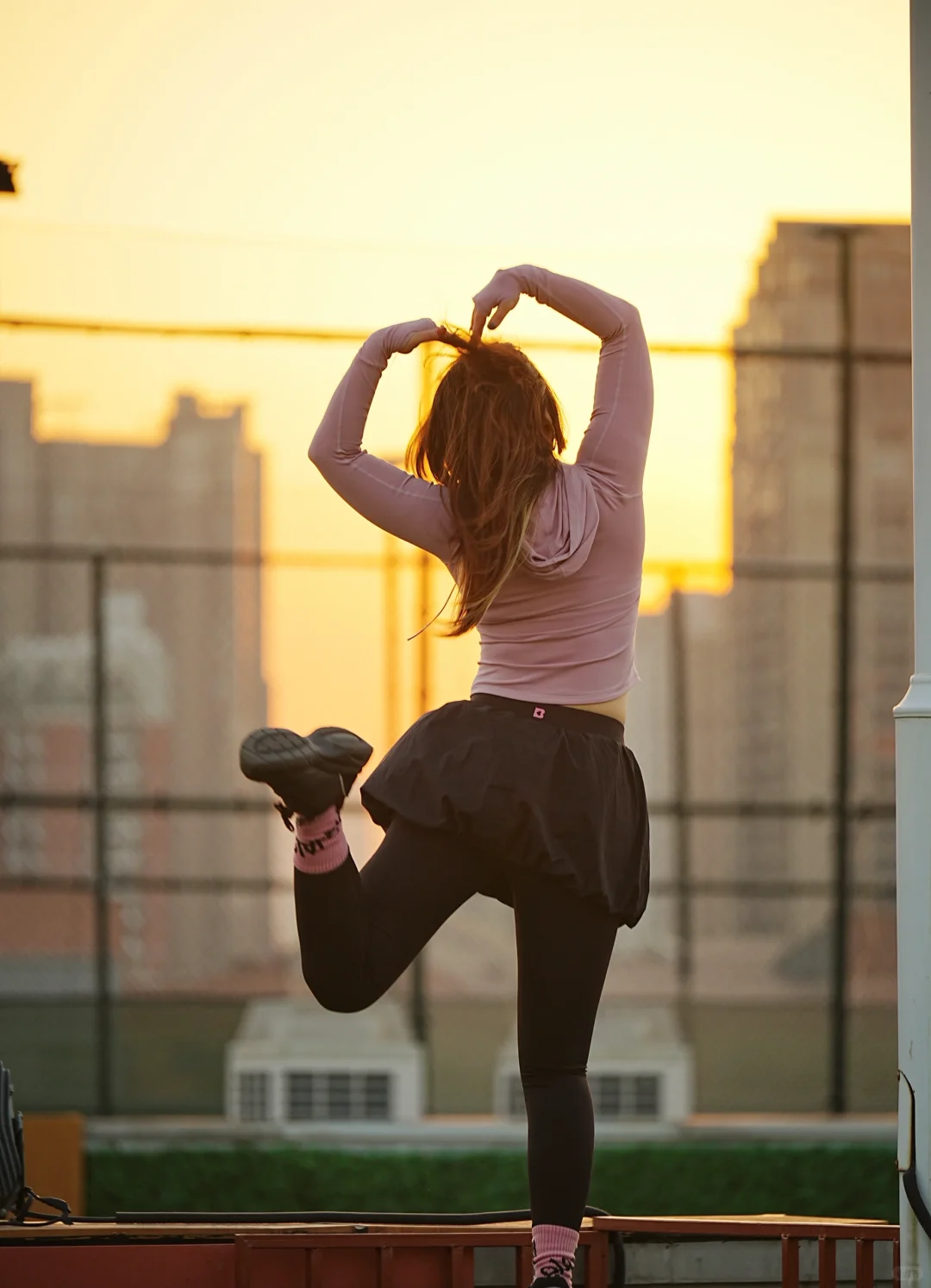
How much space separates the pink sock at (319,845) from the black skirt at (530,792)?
143 millimetres

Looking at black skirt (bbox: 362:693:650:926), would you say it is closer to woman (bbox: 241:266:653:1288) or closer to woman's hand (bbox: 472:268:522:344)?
woman (bbox: 241:266:653:1288)

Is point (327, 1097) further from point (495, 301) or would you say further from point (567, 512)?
point (495, 301)

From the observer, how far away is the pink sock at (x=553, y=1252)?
1.96m

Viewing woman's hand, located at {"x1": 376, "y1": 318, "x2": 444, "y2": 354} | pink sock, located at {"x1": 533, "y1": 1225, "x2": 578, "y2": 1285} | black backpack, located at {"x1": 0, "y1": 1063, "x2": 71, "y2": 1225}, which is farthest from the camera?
black backpack, located at {"x1": 0, "y1": 1063, "x2": 71, "y2": 1225}

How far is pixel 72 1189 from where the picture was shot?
5547 mm

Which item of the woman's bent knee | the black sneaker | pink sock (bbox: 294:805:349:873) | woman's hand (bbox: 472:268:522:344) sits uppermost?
woman's hand (bbox: 472:268:522:344)

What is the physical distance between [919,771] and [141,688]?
27.2m

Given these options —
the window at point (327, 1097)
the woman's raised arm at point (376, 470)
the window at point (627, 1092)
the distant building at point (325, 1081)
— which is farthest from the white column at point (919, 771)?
the window at point (627, 1092)

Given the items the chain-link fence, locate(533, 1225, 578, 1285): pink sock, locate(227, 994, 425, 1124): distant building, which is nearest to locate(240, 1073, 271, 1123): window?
locate(227, 994, 425, 1124): distant building

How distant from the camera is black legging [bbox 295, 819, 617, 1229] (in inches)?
77.5

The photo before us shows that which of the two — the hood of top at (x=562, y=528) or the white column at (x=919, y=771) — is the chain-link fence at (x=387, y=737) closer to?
the hood of top at (x=562, y=528)

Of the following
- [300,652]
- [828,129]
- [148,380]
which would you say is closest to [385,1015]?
[300,652]

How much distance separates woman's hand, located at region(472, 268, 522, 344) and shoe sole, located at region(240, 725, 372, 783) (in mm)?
564

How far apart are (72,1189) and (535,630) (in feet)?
13.9
